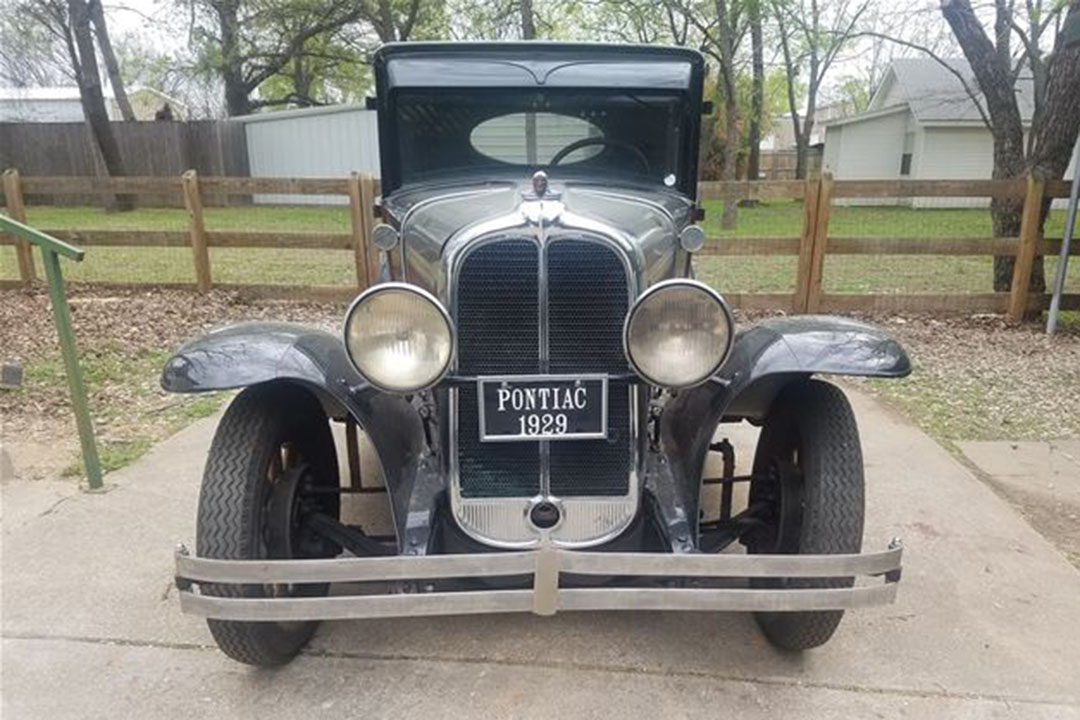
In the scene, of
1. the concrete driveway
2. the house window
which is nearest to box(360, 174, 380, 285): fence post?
the concrete driveway

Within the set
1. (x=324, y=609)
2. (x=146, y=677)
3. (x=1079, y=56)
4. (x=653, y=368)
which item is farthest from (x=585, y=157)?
(x=1079, y=56)

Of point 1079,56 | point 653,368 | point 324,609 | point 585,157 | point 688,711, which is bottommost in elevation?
point 688,711

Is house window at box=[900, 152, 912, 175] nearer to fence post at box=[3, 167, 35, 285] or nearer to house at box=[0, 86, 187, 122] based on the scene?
fence post at box=[3, 167, 35, 285]

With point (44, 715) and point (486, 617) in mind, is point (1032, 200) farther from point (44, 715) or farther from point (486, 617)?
point (44, 715)

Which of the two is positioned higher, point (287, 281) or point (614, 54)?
point (614, 54)

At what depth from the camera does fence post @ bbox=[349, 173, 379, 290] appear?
7.12 meters

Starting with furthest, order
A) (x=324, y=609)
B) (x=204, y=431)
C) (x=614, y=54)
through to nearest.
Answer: (x=204, y=431) → (x=614, y=54) → (x=324, y=609)

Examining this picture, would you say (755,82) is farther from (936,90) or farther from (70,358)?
(70,358)

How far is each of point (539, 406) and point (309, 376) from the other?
0.70m

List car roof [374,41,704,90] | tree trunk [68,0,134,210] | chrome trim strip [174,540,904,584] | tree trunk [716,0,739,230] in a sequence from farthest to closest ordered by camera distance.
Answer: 1. tree trunk [68,0,134,210]
2. tree trunk [716,0,739,230]
3. car roof [374,41,704,90]
4. chrome trim strip [174,540,904,584]

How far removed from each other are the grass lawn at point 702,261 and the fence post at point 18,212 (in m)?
0.50

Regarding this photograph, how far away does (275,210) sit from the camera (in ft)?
50.0

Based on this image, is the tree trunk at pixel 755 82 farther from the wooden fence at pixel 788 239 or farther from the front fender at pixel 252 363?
the front fender at pixel 252 363

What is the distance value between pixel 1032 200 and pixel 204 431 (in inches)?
268
